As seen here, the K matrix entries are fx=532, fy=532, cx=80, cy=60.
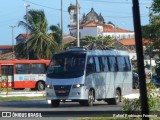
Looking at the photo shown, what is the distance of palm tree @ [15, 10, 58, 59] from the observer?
70062 mm

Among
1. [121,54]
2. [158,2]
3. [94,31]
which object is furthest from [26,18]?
[94,31]

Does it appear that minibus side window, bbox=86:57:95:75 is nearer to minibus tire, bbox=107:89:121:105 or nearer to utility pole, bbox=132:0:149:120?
minibus tire, bbox=107:89:121:105

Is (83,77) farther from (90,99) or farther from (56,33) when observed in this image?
(56,33)

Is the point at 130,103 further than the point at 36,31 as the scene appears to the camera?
No

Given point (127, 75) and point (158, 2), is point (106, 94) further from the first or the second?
point (158, 2)

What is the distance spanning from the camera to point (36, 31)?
72500mm

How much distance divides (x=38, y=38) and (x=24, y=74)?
864 inches

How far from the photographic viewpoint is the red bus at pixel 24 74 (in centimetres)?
4897

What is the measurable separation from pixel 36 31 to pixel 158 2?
174 feet

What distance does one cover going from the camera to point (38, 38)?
70.9 m

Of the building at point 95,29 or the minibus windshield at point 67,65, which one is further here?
the building at point 95,29

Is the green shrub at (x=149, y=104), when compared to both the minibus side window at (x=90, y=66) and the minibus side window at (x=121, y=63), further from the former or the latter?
the minibus side window at (x=121, y=63)

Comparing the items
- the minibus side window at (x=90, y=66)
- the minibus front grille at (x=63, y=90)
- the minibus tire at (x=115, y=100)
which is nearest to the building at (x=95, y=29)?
the minibus tire at (x=115, y=100)

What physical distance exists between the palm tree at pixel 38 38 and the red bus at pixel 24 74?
19386 millimetres
